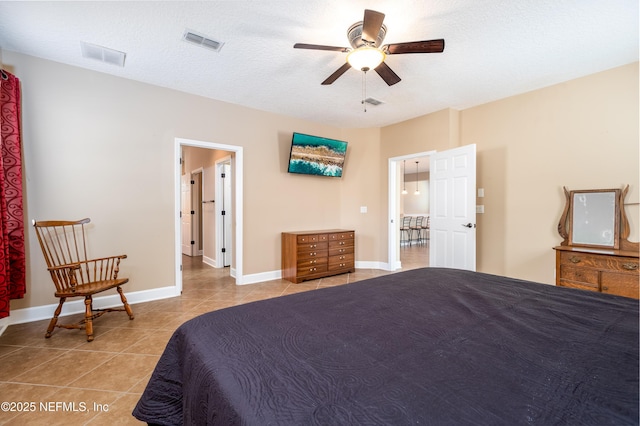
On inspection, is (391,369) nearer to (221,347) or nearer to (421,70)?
(221,347)

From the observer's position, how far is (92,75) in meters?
3.07

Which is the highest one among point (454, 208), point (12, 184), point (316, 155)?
point (316, 155)

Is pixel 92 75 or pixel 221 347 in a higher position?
pixel 92 75

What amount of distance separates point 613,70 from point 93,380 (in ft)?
17.8

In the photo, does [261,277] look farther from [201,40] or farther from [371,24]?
[371,24]

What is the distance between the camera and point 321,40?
2477 millimetres

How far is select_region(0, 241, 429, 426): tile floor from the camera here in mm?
1563

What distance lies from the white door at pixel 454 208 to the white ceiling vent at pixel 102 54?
13.3ft

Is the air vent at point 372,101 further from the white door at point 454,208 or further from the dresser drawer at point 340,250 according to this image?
the dresser drawer at point 340,250

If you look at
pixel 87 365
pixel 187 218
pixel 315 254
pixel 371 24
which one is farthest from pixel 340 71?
pixel 187 218

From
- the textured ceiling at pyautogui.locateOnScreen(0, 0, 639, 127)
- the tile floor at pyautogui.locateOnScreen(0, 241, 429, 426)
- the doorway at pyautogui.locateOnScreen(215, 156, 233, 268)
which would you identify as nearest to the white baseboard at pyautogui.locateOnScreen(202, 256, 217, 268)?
the doorway at pyautogui.locateOnScreen(215, 156, 233, 268)

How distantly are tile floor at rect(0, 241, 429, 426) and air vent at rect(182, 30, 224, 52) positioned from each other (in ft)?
8.72

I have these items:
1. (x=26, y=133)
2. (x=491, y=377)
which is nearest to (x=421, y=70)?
(x=491, y=377)

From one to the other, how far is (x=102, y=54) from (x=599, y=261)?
5243 mm
